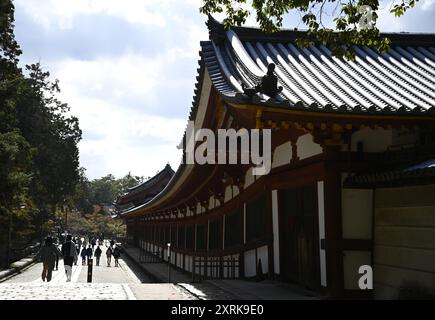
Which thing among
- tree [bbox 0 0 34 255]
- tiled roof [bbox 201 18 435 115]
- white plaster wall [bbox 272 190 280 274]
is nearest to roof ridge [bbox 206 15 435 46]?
tiled roof [bbox 201 18 435 115]

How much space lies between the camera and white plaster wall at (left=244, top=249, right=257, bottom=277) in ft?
44.0

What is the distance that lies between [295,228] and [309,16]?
4947mm

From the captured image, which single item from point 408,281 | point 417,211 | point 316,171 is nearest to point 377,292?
point 408,281

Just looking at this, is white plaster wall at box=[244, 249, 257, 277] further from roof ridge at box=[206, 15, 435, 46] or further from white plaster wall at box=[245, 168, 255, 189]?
roof ridge at box=[206, 15, 435, 46]

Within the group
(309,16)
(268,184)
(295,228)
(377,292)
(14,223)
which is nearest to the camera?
(309,16)

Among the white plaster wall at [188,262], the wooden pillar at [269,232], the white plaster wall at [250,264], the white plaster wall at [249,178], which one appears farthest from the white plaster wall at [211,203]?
the wooden pillar at [269,232]

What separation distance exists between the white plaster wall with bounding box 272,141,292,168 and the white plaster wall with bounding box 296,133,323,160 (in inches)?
24.3

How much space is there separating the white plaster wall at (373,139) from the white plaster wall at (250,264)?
5.62 meters

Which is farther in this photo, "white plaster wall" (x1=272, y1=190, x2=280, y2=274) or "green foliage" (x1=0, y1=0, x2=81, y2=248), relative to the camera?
"green foliage" (x1=0, y1=0, x2=81, y2=248)

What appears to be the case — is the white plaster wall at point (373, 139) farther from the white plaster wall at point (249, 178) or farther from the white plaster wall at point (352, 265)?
the white plaster wall at point (249, 178)

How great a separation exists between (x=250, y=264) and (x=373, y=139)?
6197mm
